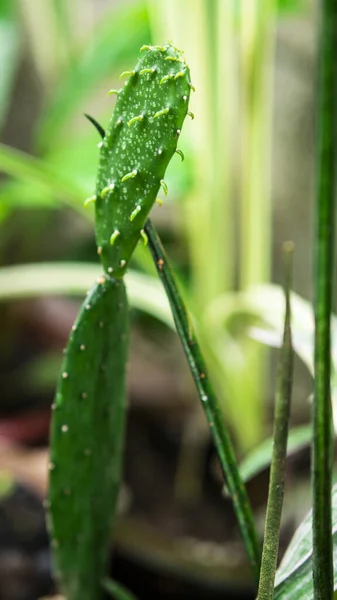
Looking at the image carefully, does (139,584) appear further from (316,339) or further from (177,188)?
(316,339)

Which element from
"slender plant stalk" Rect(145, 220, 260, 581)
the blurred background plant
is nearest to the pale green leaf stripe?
the blurred background plant

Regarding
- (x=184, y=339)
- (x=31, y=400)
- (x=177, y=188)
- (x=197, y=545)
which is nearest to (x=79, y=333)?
(x=184, y=339)

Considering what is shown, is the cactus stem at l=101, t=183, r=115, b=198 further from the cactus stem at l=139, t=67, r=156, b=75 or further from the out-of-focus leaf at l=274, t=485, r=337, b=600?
the out-of-focus leaf at l=274, t=485, r=337, b=600

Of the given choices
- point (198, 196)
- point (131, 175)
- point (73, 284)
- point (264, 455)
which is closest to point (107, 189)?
point (131, 175)

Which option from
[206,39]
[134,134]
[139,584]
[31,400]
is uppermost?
[206,39]

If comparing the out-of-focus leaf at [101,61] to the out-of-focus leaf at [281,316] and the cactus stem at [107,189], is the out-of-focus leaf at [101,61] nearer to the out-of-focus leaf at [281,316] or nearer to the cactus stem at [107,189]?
the out-of-focus leaf at [281,316]
